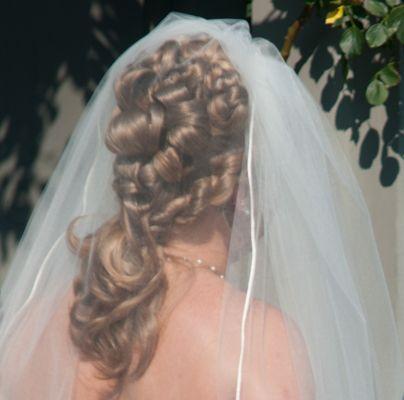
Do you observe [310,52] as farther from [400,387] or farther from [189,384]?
[189,384]

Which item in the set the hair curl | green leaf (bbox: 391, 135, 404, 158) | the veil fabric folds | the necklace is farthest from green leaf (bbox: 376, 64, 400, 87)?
the necklace

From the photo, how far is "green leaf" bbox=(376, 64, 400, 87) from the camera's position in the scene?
3209mm

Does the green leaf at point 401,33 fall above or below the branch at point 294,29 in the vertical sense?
below

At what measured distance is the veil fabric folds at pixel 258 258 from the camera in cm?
165

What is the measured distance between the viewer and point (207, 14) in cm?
443

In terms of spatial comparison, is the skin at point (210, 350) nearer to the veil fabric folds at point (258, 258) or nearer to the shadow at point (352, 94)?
the veil fabric folds at point (258, 258)

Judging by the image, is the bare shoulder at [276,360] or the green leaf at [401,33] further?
the green leaf at [401,33]

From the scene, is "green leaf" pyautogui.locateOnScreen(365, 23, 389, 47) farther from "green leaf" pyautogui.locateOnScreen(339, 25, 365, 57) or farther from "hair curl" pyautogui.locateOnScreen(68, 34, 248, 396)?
"hair curl" pyautogui.locateOnScreen(68, 34, 248, 396)

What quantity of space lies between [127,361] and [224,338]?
0.60 ft

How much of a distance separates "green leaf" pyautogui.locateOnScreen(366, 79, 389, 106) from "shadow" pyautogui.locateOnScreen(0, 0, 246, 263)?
129 cm

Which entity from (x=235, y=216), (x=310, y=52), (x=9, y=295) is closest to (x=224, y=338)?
(x=235, y=216)

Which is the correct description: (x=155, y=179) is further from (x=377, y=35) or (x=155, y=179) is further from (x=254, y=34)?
(x=254, y=34)

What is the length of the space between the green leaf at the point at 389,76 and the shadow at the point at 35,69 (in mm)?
1262

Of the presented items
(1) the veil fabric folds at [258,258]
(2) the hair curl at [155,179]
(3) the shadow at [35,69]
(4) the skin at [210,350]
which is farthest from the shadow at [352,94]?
(4) the skin at [210,350]
